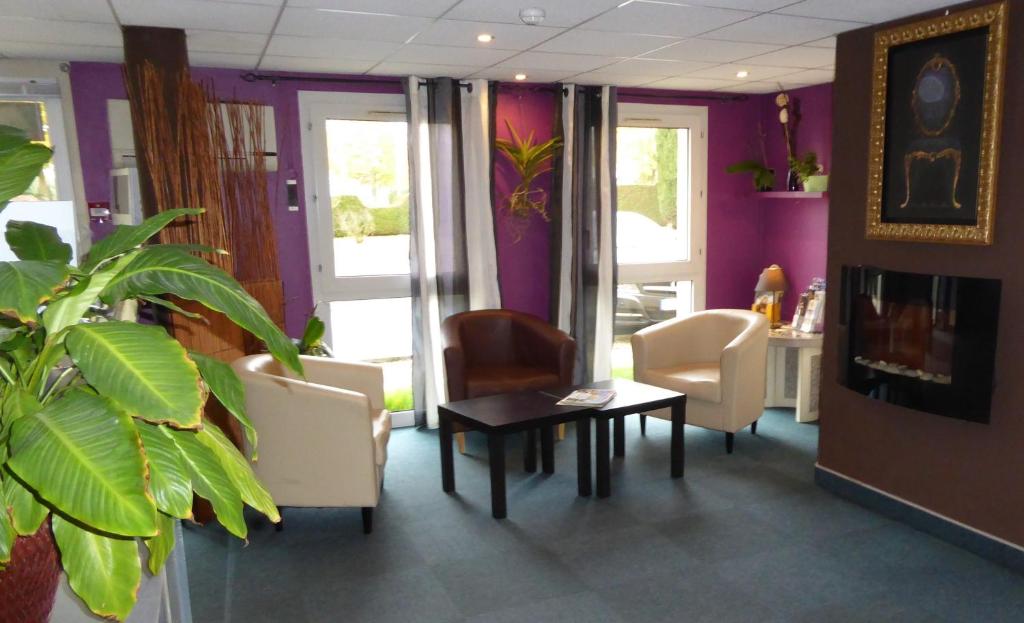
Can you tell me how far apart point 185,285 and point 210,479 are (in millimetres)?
328

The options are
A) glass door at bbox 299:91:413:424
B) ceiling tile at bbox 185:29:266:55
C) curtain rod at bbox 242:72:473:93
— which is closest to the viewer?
ceiling tile at bbox 185:29:266:55

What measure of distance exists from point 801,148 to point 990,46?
2.92 meters

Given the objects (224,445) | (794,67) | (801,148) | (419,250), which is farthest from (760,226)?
(224,445)

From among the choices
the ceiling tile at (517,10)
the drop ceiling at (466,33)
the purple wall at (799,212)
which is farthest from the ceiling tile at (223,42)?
the purple wall at (799,212)

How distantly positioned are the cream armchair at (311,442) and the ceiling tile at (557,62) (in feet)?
7.69

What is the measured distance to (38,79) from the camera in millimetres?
4340

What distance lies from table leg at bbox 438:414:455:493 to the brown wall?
6.92ft

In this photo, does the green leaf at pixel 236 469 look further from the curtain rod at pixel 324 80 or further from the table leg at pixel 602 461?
the curtain rod at pixel 324 80

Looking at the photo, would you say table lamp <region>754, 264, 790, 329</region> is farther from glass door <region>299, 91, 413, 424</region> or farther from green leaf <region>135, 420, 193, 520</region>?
green leaf <region>135, 420, 193, 520</region>

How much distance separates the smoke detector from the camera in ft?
10.9

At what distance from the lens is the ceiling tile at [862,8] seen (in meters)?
3.26

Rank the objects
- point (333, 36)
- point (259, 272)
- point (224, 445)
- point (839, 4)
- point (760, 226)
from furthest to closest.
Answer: point (760, 226) < point (259, 272) < point (333, 36) < point (839, 4) < point (224, 445)

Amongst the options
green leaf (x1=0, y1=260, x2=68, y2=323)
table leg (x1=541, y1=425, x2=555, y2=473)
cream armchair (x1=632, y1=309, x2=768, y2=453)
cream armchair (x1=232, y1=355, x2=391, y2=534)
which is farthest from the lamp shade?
green leaf (x1=0, y1=260, x2=68, y2=323)

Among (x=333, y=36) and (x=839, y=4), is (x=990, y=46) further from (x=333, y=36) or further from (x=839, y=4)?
(x=333, y=36)
